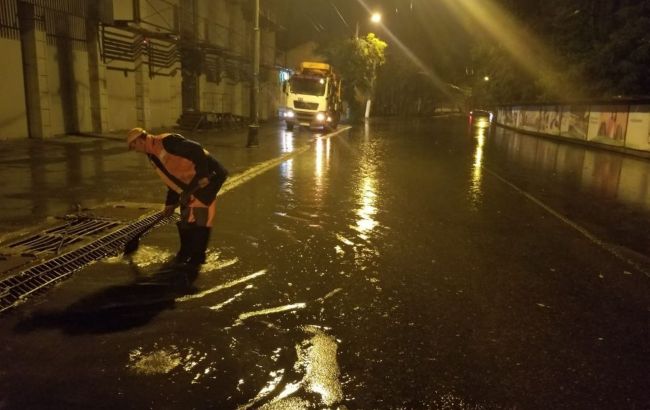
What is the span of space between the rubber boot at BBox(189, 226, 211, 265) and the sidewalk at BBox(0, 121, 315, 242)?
242 centimetres

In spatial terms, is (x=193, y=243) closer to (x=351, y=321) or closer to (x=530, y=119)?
(x=351, y=321)

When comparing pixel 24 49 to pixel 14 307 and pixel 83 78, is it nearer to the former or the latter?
pixel 83 78

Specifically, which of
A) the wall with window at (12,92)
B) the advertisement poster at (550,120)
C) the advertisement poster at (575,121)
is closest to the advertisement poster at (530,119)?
the advertisement poster at (550,120)

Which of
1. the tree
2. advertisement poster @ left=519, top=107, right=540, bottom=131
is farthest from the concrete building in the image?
advertisement poster @ left=519, top=107, right=540, bottom=131

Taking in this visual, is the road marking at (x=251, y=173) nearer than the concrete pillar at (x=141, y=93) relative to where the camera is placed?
Yes

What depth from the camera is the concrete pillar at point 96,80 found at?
21.2 meters

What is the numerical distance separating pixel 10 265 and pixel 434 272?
426cm

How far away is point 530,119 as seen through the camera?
1518 inches

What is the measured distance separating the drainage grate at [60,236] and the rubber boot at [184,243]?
130cm

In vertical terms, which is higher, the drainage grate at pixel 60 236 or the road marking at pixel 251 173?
the drainage grate at pixel 60 236

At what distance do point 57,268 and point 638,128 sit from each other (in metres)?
21.9

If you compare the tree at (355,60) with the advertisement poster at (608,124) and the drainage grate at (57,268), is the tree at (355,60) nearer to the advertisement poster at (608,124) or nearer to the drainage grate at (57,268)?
the advertisement poster at (608,124)

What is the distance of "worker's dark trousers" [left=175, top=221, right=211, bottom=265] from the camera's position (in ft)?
18.7

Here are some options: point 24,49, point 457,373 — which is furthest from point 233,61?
point 457,373
